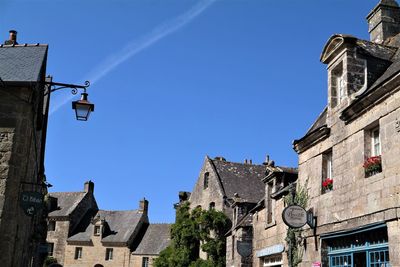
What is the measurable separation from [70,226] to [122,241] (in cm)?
574

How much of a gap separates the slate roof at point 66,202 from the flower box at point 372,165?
4246 cm

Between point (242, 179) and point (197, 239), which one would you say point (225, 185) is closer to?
point (242, 179)

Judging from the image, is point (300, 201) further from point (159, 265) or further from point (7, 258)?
point (159, 265)

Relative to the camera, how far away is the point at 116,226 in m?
Result: 50.5

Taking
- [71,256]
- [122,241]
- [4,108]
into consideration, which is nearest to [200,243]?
[122,241]

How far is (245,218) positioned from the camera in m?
25.2

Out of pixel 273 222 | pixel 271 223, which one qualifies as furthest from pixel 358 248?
pixel 271 223

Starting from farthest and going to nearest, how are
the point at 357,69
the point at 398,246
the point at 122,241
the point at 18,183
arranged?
the point at 122,241 < the point at 357,69 < the point at 18,183 < the point at 398,246

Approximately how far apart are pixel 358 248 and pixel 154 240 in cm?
3839

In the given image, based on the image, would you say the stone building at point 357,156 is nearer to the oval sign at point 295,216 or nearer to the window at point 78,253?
the oval sign at point 295,216

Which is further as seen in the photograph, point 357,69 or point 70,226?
point 70,226

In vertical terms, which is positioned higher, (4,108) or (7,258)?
(4,108)

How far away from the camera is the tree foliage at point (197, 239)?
30.9m

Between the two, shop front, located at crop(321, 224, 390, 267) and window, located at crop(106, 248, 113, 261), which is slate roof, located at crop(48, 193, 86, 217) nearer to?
window, located at crop(106, 248, 113, 261)
